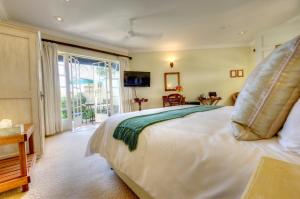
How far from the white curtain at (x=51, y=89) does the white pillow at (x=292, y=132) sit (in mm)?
4232

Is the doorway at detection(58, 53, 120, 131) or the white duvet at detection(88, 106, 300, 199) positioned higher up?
the doorway at detection(58, 53, 120, 131)

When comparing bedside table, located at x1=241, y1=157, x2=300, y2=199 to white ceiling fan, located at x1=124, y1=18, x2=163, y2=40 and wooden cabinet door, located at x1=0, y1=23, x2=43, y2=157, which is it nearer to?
wooden cabinet door, located at x1=0, y1=23, x2=43, y2=157

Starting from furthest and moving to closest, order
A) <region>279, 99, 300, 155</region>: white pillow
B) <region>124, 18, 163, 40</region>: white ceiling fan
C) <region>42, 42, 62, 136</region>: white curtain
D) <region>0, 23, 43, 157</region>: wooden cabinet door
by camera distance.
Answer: <region>124, 18, 163, 40</region>: white ceiling fan, <region>42, 42, 62, 136</region>: white curtain, <region>0, 23, 43, 157</region>: wooden cabinet door, <region>279, 99, 300, 155</region>: white pillow

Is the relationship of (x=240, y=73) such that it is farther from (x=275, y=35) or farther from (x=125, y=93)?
(x=125, y=93)

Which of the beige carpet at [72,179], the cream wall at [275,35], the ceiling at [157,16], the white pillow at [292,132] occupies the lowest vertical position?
the beige carpet at [72,179]

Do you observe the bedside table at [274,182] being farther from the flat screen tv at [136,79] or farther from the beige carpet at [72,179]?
the flat screen tv at [136,79]

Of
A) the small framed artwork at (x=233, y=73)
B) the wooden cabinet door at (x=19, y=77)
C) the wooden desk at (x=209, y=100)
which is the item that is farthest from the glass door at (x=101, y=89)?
the small framed artwork at (x=233, y=73)

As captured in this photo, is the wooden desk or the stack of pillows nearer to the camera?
the stack of pillows

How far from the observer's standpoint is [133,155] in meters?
1.24

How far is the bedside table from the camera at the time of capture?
372mm

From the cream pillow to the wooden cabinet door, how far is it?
2.53 metres

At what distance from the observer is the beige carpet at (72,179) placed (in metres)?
1.54

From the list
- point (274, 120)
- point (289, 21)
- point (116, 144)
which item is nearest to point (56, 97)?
point (116, 144)

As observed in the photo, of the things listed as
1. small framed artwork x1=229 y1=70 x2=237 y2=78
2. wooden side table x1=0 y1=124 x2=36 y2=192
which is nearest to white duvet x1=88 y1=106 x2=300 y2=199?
wooden side table x1=0 y1=124 x2=36 y2=192
